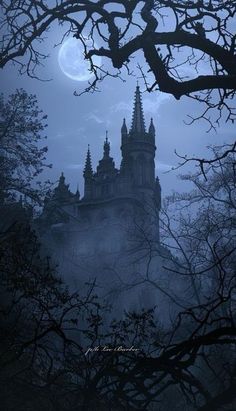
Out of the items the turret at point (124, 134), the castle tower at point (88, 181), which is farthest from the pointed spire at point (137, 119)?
the castle tower at point (88, 181)

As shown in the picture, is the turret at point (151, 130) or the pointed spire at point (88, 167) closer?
the turret at point (151, 130)

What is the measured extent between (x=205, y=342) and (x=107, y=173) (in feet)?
237

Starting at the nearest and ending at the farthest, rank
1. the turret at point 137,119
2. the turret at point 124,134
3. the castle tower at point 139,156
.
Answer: the castle tower at point 139,156, the turret at point 137,119, the turret at point 124,134

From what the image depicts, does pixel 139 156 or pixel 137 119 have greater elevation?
pixel 137 119

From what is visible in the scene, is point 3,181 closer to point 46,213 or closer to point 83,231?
point 46,213

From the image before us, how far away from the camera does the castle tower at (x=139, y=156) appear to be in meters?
71.6

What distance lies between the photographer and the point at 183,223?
655 inches

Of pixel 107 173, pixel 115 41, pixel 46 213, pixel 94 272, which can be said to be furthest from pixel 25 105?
pixel 107 173

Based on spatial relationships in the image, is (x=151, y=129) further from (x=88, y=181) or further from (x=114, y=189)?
(x=88, y=181)

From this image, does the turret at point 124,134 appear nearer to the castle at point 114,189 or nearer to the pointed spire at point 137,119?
the castle at point 114,189

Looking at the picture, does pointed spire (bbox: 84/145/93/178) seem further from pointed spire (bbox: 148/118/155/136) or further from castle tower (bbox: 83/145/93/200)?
pointed spire (bbox: 148/118/155/136)

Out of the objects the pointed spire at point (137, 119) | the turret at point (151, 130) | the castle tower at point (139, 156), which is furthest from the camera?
the turret at point (151, 130)

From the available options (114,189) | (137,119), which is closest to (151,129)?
(137,119)

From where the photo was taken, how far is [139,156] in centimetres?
7250
